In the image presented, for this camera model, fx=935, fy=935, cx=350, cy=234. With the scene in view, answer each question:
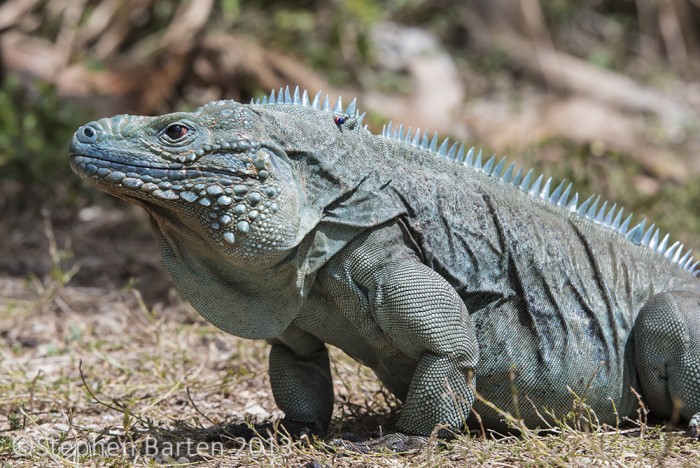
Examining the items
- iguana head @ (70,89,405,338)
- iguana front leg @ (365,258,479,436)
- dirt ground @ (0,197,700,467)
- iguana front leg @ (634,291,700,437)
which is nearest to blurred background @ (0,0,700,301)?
dirt ground @ (0,197,700,467)

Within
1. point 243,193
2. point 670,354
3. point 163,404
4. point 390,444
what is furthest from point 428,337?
point 163,404

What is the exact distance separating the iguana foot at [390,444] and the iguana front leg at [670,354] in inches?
55.6

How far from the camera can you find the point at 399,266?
4746 mm

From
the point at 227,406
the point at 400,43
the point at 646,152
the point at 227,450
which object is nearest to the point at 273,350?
the point at 227,450

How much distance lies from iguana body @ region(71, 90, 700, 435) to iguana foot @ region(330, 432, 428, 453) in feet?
0.19

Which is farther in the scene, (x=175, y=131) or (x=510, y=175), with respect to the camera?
(x=510, y=175)

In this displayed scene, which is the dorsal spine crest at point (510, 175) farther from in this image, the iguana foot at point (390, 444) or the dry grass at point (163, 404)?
the iguana foot at point (390, 444)

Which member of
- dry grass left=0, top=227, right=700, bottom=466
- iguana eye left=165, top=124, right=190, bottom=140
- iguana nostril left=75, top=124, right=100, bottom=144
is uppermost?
iguana eye left=165, top=124, right=190, bottom=140

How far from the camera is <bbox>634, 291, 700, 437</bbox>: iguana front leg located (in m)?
5.14

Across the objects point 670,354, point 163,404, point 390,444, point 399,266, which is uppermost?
point 399,266

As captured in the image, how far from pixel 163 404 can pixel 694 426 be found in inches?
131

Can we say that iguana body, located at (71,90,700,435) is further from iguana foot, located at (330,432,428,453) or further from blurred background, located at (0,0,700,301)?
blurred background, located at (0,0,700,301)

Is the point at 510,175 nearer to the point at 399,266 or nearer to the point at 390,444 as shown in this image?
the point at 399,266

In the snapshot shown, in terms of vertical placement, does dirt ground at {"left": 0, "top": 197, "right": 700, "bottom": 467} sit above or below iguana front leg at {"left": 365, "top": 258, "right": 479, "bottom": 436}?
below
